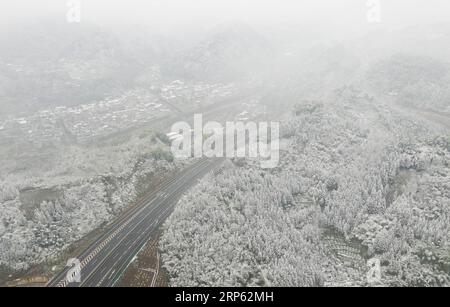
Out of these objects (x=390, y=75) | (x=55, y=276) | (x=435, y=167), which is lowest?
(x=55, y=276)

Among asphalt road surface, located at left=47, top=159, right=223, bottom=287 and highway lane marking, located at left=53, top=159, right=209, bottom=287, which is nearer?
asphalt road surface, located at left=47, top=159, right=223, bottom=287

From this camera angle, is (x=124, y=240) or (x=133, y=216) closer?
(x=124, y=240)

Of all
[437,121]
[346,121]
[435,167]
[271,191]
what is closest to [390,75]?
[437,121]

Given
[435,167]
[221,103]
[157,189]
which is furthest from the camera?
A: [221,103]

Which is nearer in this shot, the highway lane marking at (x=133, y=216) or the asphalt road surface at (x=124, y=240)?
the asphalt road surface at (x=124, y=240)

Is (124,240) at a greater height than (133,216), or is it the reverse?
(133,216)
